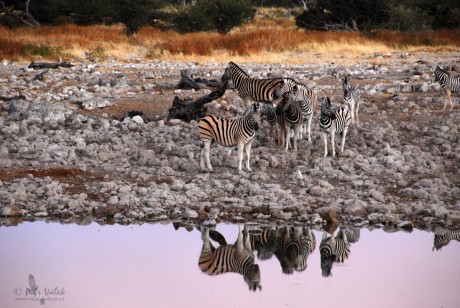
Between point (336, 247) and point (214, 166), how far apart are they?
3633mm

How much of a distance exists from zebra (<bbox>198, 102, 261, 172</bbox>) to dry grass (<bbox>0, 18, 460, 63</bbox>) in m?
13.6

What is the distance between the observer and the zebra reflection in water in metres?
9.88

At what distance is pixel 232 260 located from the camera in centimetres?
994

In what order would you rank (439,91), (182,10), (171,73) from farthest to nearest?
(182,10) < (171,73) < (439,91)

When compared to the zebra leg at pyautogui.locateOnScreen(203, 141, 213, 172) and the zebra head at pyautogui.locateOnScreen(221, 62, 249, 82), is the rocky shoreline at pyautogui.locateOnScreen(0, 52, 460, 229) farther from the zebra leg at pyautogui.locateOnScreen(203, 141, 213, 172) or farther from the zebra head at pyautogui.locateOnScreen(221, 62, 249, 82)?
the zebra head at pyautogui.locateOnScreen(221, 62, 249, 82)

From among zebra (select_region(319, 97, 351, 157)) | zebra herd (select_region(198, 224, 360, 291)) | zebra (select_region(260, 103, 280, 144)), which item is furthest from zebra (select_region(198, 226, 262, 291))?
zebra (select_region(260, 103, 280, 144))

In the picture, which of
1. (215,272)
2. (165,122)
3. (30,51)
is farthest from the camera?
(30,51)

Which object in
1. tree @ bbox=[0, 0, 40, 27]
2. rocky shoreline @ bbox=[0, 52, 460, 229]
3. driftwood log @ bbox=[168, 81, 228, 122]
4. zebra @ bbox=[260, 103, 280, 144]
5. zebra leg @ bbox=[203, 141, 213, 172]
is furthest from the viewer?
tree @ bbox=[0, 0, 40, 27]

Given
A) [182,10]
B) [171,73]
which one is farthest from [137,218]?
[182,10]

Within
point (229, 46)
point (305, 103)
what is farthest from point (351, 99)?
point (229, 46)

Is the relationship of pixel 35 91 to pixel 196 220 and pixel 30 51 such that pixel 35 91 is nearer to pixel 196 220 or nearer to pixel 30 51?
pixel 30 51

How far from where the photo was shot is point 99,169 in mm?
13453

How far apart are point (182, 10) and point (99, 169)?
31.3 meters

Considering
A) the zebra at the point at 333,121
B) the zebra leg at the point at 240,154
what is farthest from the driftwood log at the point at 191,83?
the zebra leg at the point at 240,154
